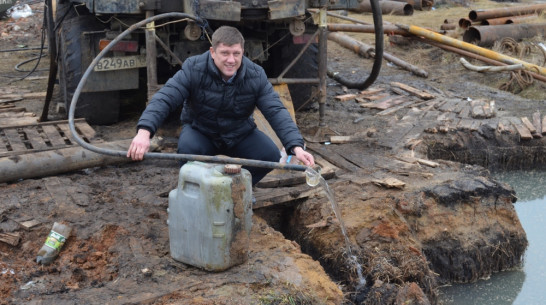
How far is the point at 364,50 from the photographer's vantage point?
440 inches

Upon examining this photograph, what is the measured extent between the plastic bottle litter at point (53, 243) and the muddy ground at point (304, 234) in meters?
0.05

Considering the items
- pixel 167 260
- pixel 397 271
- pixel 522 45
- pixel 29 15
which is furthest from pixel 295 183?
A: pixel 29 15

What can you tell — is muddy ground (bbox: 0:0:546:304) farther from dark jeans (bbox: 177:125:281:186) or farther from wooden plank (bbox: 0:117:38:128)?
wooden plank (bbox: 0:117:38:128)

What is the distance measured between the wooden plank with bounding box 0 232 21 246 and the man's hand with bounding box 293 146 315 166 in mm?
2035

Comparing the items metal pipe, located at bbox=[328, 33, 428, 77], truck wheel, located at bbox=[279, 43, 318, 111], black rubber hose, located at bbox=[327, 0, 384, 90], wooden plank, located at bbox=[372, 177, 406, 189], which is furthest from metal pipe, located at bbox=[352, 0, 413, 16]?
wooden plank, located at bbox=[372, 177, 406, 189]

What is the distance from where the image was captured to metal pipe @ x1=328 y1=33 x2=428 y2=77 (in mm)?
10430

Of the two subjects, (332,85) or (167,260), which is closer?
(167,260)

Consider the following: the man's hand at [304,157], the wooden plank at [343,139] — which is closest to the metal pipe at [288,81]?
the wooden plank at [343,139]

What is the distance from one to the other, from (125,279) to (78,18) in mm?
4158

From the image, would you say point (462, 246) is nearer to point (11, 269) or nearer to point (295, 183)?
point (295, 183)

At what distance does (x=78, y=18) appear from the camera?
7070 millimetres

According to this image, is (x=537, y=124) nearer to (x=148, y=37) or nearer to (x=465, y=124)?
(x=465, y=124)

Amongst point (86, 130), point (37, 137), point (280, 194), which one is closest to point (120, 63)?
point (86, 130)

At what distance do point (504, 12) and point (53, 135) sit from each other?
1002 centimetres
